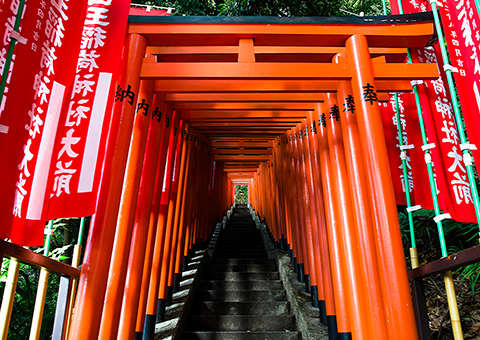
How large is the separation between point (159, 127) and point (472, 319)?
4768mm

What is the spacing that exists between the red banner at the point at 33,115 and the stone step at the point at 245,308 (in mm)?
3631

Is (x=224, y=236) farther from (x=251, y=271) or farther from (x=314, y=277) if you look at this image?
(x=314, y=277)

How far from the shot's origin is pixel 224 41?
9.87 ft

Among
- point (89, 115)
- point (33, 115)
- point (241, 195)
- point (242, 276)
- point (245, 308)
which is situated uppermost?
point (241, 195)

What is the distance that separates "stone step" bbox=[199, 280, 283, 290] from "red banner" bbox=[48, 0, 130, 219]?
384 centimetres

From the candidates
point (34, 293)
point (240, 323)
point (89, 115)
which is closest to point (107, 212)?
point (89, 115)

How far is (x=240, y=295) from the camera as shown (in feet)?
16.9

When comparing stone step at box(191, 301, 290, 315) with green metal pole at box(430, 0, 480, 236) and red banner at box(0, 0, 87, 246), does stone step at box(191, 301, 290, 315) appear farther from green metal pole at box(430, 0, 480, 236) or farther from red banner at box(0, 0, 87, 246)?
red banner at box(0, 0, 87, 246)

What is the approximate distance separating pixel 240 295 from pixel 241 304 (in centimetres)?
36

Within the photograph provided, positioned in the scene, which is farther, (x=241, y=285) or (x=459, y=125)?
(x=241, y=285)

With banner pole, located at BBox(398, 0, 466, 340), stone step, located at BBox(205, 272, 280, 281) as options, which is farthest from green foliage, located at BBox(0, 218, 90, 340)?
banner pole, located at BBox(398, 0, 466, 340)

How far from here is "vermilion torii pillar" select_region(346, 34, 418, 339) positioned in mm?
2254

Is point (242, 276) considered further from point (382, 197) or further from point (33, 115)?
point (33, 115)

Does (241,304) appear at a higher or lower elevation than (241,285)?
lower
